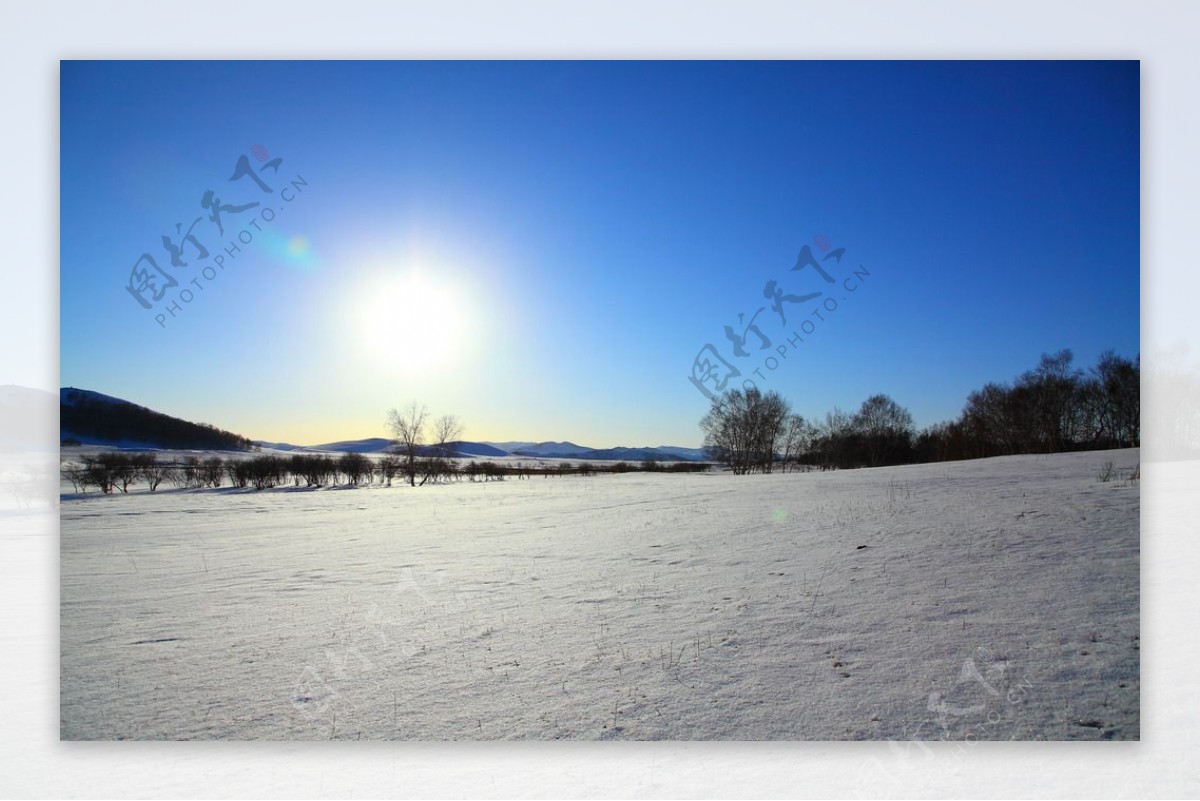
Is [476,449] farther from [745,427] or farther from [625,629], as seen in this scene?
[745,427]

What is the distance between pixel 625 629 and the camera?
3.64m

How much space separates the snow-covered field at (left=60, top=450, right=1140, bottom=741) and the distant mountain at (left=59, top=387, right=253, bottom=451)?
512mm

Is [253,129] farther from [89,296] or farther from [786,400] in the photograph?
[786,400]

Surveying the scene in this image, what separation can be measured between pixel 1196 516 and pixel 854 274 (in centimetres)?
271

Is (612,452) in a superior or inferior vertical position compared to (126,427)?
inferior

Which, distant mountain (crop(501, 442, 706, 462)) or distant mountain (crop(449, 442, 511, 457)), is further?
distant mountain (crop(501, 442, 706, 462))

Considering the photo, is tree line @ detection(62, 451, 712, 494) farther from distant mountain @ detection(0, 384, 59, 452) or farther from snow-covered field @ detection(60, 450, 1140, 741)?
distant mountain @ detection(0, 384, 59, 452)

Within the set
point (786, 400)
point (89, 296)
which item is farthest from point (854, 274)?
point (89, 296)

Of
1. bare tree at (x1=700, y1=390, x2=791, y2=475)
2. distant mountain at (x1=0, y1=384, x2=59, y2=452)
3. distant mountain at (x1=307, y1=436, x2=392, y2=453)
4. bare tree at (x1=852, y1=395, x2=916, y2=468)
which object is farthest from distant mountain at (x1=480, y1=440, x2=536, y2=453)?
distant mountain at (x1=0, y1=384, x2=59, y2=452)

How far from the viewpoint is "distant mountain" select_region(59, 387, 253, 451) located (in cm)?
391

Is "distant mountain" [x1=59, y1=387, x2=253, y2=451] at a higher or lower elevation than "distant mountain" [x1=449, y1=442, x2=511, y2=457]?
higher

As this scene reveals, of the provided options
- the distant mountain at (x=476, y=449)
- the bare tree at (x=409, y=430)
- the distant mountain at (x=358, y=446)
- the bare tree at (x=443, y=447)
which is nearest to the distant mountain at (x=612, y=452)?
the distant mountain at (x=476, y=449)

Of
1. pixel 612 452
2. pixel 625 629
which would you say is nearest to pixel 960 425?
pixel 612 452

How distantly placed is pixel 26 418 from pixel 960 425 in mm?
6498
